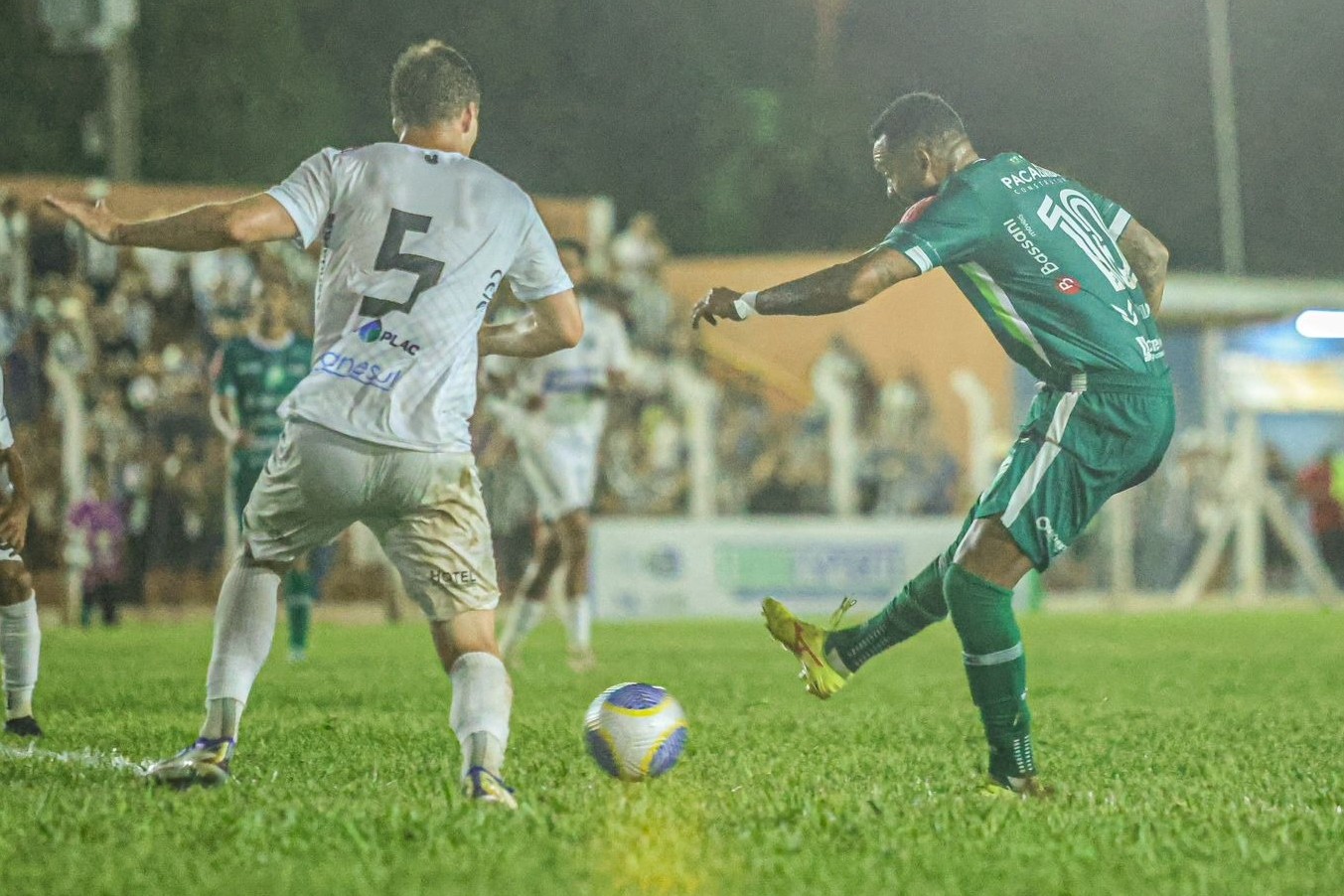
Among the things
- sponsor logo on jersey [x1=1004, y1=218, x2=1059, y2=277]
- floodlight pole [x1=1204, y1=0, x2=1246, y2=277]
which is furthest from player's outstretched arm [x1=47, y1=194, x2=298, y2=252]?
floodlight pole [x1=1204, y1=0, x2=1246, y2=277]

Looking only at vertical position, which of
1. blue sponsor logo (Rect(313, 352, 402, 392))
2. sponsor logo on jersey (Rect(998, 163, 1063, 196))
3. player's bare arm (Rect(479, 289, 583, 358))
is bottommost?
blue sponsor logo (Rect(313, 352, 402, 392))

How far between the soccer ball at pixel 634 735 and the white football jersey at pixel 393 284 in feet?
3.93

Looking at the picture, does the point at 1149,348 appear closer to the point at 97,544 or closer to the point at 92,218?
the point at 92,218

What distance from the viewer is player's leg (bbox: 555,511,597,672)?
40.3 feet

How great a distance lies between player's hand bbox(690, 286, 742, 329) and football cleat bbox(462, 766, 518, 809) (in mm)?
1563

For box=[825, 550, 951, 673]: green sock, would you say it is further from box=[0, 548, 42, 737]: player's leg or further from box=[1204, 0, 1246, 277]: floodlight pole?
box=[1204, 0, 1246, 277]: floodlight pole

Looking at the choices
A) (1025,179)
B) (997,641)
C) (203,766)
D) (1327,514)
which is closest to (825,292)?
(1025,179)

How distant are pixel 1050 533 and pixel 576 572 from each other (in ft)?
21.8

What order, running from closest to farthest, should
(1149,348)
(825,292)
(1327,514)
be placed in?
(825,292) → (1149,348) → (1327,514)

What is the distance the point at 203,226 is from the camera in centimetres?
509

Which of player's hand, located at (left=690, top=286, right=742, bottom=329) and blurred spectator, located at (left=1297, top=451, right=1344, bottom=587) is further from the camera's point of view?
blurred spectator, located at (left=1297, top=451, right=1344, bottom=587)

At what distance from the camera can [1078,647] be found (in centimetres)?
1452

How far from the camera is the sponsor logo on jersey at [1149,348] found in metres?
6.22

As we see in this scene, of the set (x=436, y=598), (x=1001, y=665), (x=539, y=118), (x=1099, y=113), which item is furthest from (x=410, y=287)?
(x=1099, y=113)
